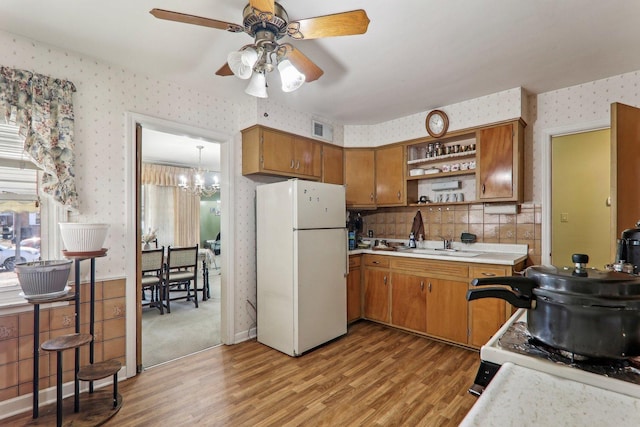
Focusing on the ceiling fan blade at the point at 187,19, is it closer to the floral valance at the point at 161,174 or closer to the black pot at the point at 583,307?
the black pot at the point at 583,307

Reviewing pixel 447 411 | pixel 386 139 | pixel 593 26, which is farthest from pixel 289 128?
pixel 447 411

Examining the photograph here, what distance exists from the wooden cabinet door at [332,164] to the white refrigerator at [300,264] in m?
0.53

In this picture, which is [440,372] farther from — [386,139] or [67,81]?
[67,81]

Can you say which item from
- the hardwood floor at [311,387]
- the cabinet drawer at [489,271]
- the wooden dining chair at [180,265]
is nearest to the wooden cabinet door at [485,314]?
the cabinet drawer at [489,271]

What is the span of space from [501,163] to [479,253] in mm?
929

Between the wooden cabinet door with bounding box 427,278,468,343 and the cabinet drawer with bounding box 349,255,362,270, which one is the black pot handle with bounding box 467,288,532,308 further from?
the cabinet drawer with bounding box 349,255,362,270

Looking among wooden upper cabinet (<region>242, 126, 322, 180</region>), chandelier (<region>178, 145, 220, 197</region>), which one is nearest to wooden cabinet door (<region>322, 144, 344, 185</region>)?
wooden upper cabinet (<region>242, 126, 322, 180</region>)

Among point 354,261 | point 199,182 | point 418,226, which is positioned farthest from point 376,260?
point 199,182

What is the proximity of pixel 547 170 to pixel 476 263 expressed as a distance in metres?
1.15

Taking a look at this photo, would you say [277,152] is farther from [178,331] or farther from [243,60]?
[178,331]

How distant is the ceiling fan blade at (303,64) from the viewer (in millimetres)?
1768

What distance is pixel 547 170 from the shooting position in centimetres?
296

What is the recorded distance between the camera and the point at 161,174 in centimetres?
626

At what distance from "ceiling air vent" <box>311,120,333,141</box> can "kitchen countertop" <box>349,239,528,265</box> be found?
1.40 metres
